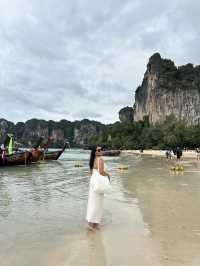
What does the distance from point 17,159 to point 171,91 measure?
134 meters

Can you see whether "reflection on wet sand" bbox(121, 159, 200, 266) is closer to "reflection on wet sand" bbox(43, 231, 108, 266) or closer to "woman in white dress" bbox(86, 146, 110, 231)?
"reflection on wet sand" bbox(43, 231, 108, 266)

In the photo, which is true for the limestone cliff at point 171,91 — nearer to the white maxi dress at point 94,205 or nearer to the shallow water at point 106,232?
the shallow water at point 106,232

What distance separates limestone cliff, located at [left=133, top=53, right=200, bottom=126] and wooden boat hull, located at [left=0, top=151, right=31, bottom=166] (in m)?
112

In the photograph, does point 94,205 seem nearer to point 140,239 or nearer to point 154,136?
point 140,239

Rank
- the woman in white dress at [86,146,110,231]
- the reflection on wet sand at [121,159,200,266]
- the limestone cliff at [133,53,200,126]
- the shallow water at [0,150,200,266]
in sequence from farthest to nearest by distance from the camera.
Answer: the limestone cliff at [133,53,200,126], the woman in white dress at [86,146,110,231], the reflection on wet sand at [121,159,200,266], the shallow water at [0,150,200,266]

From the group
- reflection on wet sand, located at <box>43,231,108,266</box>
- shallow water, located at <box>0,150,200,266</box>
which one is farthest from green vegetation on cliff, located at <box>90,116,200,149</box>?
reflection on wet sand, located at <box>43,231,108,266</box>

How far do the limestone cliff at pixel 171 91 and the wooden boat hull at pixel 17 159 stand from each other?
112 metres

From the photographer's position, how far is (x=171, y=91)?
164625 millimetres

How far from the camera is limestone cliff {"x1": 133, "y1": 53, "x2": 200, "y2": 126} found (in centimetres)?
15475

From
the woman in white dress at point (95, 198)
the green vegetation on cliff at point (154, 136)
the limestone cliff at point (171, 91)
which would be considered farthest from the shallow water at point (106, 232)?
the limestone cliff at point (171, 91)

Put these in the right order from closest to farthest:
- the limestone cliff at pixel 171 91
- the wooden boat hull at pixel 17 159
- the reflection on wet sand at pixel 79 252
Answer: the reflection on wet sand at pixel 79 252 → the wooden boat hull at pixel 17 159 → the limestone cliff at pixel 171 91

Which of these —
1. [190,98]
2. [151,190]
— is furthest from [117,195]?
[190,98]

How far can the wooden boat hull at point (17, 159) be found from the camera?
120 ft

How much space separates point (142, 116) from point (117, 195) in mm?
176973
